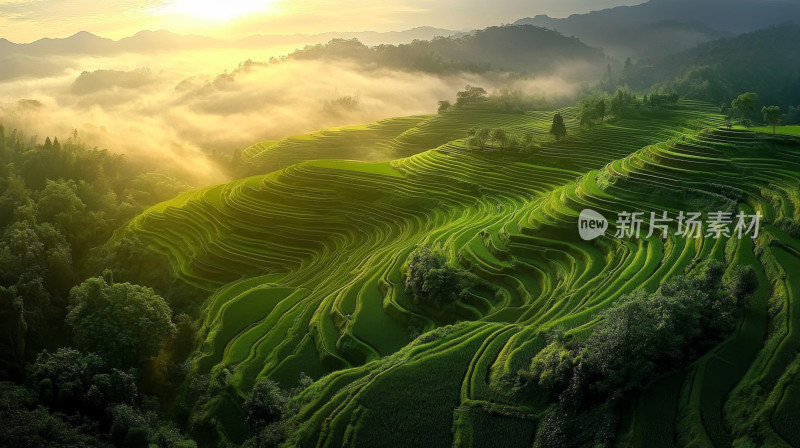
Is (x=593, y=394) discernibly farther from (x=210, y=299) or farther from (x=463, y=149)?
(x=463, y=149)

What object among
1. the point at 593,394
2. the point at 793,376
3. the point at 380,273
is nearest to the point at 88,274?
the point at 380,273

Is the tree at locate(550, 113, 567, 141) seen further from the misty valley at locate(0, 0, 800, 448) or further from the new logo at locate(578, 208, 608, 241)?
the new logo at locate(578, 208, 608, 241)

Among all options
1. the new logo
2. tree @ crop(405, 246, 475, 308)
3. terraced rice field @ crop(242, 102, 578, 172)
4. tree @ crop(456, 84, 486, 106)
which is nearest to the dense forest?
tree @ crop(405, 246, 475, 308)

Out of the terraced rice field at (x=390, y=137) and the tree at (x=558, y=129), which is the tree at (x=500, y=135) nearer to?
the tree at (x=558, y=129)

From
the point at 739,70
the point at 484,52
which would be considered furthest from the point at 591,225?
the point at 484,52

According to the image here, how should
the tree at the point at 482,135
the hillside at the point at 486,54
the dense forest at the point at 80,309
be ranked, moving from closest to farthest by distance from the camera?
1. the dense forest at the point at 80,309
2. the tree at the point at 482,135
3. the hillside at the point at 486,54

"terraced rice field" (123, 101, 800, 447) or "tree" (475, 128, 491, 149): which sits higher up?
"tree" (475, 128, 491, 149)

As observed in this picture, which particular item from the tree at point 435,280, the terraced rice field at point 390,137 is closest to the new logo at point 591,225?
the tree at point 435,280
